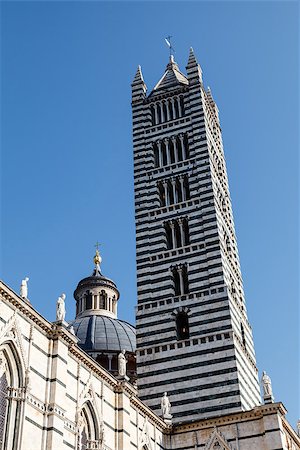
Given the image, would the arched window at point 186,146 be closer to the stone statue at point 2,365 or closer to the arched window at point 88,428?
the arched window at point 88,428

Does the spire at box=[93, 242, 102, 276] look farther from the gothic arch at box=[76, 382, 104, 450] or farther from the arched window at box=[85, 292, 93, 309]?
the gothic arch at box=[76, 382, 104, 450]

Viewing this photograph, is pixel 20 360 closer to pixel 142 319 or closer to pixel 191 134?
pixel 142 319

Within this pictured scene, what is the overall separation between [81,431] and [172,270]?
11801mm

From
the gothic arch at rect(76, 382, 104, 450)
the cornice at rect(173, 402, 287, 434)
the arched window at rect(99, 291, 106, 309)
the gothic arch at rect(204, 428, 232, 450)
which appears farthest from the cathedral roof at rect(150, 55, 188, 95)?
the gothic arch at rect(76, 382, 104, 450)

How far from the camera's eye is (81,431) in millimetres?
19062

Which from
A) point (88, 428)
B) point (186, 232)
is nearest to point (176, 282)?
point (186, 232)

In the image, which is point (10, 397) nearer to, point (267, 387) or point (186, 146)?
point (267, 387)

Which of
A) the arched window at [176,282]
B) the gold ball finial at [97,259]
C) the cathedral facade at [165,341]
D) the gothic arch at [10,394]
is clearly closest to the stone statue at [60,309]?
the cathedral facade at [165,341]

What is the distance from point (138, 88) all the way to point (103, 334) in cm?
1499

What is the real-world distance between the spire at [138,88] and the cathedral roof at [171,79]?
65 centimetres

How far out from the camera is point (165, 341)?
27844mm

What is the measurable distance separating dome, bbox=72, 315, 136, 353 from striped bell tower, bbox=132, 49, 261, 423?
959cm

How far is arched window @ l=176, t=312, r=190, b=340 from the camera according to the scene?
2831 centimetres

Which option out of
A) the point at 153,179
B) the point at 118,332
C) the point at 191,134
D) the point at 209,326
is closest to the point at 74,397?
the point at 209,326
